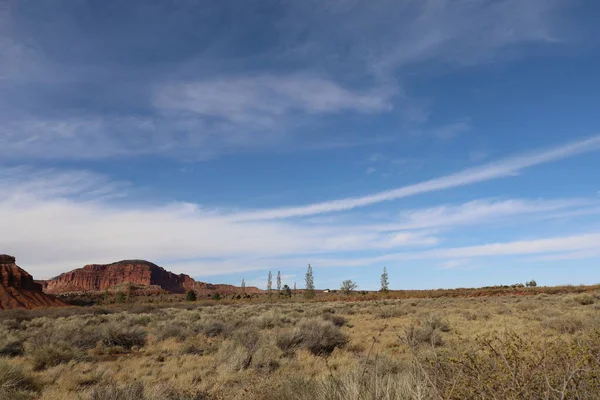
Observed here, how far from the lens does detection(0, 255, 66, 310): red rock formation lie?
64500 millimetres

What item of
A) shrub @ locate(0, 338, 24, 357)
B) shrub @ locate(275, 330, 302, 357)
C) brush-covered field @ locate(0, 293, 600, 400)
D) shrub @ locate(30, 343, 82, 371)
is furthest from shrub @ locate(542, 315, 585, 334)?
shrub @ locate(0, 338, 24, 357)

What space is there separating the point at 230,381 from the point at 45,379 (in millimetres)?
4226

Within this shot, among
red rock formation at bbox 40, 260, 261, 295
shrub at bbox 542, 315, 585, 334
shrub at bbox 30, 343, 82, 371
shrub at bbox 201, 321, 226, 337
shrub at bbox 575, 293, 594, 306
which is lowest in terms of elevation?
shrub at bbox 30, 343, 82, 371

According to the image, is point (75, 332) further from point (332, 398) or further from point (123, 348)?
point (332, 398)

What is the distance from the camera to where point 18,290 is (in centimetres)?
6950

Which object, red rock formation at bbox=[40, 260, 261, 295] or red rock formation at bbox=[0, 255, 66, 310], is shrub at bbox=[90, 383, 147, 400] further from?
red rock formation at bbox=[40, 260, 261, 295]

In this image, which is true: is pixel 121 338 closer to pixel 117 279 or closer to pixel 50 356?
pixel 50 356

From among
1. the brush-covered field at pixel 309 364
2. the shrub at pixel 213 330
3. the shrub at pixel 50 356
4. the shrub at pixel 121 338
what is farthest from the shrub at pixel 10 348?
the shrub at pixel 213 330

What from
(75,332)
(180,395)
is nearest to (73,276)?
(75,332)

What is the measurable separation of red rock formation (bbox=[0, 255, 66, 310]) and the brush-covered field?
61.3 m

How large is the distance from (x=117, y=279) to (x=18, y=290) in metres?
118

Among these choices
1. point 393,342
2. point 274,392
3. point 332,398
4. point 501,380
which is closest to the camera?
point 501,380

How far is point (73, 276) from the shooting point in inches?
7141

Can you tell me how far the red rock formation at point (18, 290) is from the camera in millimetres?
64500
